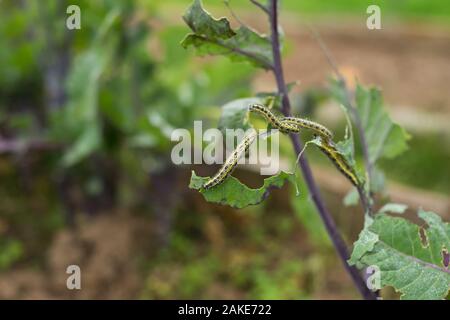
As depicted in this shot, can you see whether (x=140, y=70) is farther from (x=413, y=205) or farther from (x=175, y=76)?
(x=413, y=205)

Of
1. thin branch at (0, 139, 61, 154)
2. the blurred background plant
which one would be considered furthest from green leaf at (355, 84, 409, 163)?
thin branch at (0, 139, 61, 154)

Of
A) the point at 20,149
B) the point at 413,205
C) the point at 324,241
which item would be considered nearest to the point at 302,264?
the point at 324,241

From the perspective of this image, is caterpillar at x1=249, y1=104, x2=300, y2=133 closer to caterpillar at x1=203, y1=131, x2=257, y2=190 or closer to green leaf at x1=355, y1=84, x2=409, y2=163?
caterpillar at x1=203, y1=131, x2=257, y2=190

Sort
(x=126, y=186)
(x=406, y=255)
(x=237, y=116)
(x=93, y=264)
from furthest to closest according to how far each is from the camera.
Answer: (x=126, y=186) < (x=93, y=264) < (x=237, y=116) < (x=406, y=255)

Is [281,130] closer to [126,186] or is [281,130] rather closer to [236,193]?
[236,193]
